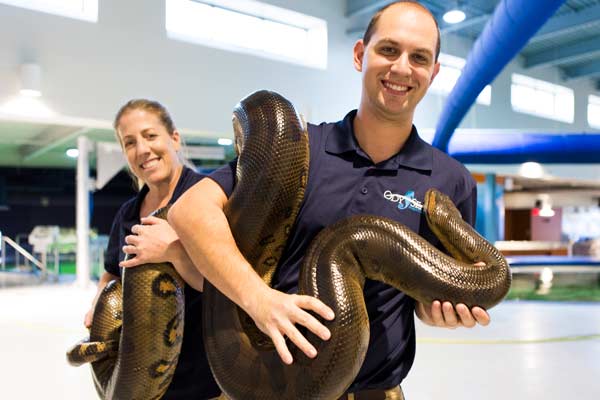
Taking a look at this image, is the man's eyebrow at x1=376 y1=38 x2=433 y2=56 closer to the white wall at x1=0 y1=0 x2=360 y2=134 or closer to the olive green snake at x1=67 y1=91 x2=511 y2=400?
the olive green snake at x1=67 y1=91 x2=511 y2=400

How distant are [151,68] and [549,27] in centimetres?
914

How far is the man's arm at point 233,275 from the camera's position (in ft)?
3.90

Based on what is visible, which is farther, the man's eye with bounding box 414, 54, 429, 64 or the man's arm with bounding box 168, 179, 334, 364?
the man's eye with bounding box 414, 54, 429, 64

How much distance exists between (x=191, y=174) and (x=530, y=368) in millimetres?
4259

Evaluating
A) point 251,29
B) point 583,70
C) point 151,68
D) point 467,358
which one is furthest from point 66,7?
point 583,70

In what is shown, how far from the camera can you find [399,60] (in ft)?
4.86

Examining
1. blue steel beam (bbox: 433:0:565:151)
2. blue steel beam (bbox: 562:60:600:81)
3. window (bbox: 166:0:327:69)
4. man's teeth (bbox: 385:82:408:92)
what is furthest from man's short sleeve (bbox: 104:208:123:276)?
blue steel beam (bbox: 562:60:600:81)

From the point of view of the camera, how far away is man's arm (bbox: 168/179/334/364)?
1188 mm

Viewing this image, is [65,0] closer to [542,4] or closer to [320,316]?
[542,4]

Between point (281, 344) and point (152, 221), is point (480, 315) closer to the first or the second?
point (281, 344)

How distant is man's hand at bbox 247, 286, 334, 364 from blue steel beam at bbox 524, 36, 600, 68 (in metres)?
15.8

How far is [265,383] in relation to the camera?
1.34 meters

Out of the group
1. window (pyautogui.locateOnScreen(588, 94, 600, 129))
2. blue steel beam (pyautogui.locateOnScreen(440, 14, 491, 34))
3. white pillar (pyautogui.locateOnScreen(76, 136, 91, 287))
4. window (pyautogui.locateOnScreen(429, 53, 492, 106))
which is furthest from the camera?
window (pyautogui.locateOnScreen(588, 94, 600, 129))

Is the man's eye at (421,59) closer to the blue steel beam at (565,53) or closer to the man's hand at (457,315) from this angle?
the man's hand at (457,315)
